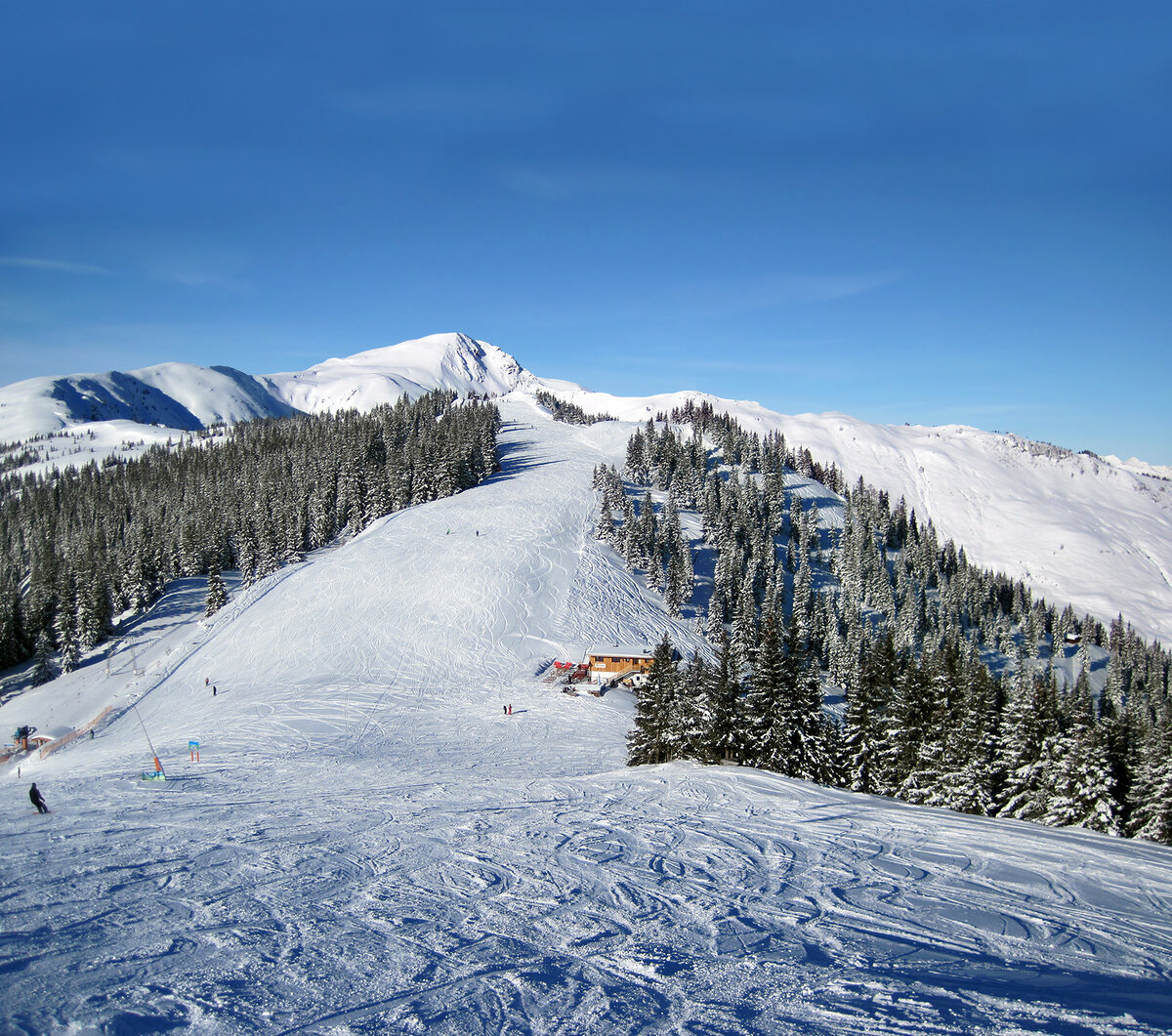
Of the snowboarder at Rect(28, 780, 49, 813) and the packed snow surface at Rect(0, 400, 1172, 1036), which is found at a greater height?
the packed snow surface at Rect(0, 400, 1172, 1036)

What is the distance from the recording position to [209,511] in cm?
9812

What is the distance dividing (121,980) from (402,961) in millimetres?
3151

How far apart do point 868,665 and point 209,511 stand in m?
97.9

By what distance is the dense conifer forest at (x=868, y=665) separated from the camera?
86.1ft

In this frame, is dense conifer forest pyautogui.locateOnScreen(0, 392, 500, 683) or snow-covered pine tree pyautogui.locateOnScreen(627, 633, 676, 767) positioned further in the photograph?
dense conifer forest pyautogui.locateOnScreen(0, 392, 500, 683)

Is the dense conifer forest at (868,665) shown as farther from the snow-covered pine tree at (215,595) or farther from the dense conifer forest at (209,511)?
the snow-covered pine tree at (215,595)

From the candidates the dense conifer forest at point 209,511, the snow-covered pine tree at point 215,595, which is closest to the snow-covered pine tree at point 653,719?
the snow-covered pine tree at point 215,595

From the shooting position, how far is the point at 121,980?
24.4 ft

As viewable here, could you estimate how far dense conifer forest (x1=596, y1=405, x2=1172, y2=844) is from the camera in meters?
26.2

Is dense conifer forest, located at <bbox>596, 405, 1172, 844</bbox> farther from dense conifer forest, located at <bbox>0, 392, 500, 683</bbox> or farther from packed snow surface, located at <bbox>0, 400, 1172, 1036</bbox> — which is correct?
dense conifer forest, located at <bbox>0, 392, 500, 683</bbox>

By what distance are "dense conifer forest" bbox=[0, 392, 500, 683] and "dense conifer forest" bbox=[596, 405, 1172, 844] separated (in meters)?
31.9

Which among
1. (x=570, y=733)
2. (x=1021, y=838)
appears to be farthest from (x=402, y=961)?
(x=570, y=733)

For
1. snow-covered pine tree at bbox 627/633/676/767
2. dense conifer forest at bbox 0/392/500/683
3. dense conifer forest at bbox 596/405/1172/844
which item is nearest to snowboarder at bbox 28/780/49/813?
snow-covered pine tree at bbox 627/633/676/767

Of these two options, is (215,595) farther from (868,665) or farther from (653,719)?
(868,665)
